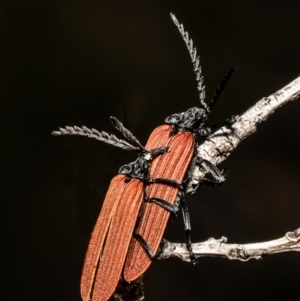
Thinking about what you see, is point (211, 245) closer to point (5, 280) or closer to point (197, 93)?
point (197, 93)

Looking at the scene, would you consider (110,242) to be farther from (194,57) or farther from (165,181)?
(194,57)

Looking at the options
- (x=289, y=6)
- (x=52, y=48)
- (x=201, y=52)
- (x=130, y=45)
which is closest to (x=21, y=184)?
(x=52, y=48)

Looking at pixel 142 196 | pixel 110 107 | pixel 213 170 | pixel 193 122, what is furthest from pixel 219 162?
pixel 110 107

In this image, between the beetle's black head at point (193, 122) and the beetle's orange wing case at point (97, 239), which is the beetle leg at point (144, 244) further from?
the beetle's black head at point (193, 122)

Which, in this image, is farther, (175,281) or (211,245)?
(175,281)

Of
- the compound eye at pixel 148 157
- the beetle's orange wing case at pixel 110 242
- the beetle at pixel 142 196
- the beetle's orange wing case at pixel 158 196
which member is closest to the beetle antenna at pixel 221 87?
the beetle at pixel 142 196

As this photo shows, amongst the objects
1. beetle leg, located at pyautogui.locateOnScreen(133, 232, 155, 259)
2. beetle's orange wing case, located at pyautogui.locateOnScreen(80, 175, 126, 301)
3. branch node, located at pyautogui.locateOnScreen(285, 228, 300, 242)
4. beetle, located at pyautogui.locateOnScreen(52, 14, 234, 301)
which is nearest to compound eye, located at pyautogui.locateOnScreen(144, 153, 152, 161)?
beetle, located at pyautogui.locateOnScreen(52, 14, 234, 301)

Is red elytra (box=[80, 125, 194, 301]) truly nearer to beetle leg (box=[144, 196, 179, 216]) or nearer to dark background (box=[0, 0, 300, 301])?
beetle leg (box=[144, 196, 179, 216])
